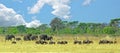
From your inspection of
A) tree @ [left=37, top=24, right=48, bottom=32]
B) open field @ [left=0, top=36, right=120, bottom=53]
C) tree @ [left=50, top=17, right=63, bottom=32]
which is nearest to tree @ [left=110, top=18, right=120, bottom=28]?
tree @ [left=50, top=17, right=63, bottom=32]

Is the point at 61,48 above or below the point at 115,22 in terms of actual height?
below

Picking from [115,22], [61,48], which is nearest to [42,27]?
[115,22]

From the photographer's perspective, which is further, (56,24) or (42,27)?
(42,27)

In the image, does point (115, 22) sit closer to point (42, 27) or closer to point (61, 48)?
point (42, 27)

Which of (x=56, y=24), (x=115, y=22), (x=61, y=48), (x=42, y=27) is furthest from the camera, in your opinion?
(x=42, y=27)

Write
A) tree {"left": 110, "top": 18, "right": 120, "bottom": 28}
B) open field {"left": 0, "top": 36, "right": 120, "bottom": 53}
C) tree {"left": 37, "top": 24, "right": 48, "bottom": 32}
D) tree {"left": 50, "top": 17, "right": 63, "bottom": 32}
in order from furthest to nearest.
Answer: tree {"left": 37, "top": 24, "right": 48, "bottom": 32}, tree {"left": 50, "top": 17, "right": 63, "bottom": 32}, tree {"left": 110, "top": 18, "right": 120, "bottom": 28}, open field {"left": 0, "top": 36, "right": 120, "bottom": 53}

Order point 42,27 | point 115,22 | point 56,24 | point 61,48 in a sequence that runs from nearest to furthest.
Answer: point 61,48, point 115,22, point 56,24, point 42,27

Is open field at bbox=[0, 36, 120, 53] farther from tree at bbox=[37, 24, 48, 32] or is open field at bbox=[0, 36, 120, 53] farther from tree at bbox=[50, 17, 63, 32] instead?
tree at bbox=[37, 24, 48, 32]

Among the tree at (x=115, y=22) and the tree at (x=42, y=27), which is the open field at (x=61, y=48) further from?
the tree at (x=42, y=27)

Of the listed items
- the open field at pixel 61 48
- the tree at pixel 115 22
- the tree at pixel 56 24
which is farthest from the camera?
the tree at pixel 56 24

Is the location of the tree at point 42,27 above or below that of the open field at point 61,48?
above

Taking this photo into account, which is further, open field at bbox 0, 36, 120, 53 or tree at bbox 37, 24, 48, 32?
tree at bbox 37, 24, 48, 32

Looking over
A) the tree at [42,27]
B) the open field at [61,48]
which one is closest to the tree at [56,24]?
the tree at [42,27]

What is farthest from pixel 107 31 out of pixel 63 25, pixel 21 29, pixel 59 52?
pixel 59 52
